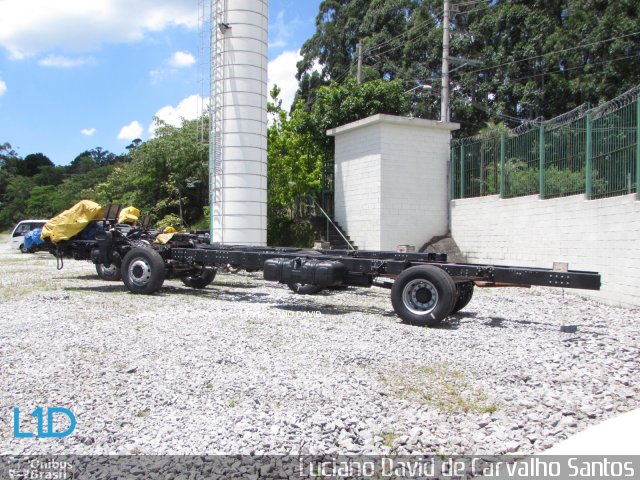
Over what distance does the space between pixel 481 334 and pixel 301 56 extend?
135 ft

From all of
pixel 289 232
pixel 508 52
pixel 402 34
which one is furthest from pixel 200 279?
pixel 402 34

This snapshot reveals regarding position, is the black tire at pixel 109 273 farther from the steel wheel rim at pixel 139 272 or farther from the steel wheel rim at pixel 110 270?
the steel wheel rim at pixel 139 272

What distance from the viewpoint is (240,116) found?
17250 mm

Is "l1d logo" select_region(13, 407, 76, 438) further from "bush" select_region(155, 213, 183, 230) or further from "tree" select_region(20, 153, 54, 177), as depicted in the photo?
"tree" select_region(20, 153, 54, 177)

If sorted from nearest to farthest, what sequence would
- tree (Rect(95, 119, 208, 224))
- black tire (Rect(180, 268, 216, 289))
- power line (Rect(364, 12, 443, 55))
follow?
black tire (Rect(180, 268, 216, 289)) → tree (Rect(95, 119, 208, 224)) → power line (Rect(364, 12, 443, 55))

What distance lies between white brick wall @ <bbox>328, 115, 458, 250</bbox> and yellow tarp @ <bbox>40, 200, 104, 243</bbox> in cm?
823

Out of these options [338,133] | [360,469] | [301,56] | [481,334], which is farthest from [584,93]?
[360,469]

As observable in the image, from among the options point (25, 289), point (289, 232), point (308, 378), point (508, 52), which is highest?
point (508, 52)

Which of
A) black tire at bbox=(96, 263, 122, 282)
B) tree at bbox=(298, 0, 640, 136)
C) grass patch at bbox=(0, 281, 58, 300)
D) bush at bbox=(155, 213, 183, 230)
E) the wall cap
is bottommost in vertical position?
grass patch at bbox=(0, 281, 58, 300)

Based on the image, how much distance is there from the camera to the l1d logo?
426 centimetres

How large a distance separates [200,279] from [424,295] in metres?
5.82

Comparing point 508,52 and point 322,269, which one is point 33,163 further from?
point 322,269

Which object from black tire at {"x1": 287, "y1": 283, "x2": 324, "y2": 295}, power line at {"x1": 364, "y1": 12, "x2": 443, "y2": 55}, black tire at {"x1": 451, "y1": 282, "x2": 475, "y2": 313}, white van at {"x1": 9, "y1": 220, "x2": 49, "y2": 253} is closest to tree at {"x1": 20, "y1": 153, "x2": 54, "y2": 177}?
white van at {"x1": 9, "y1": 220, "x2": 49, "y2": 253}

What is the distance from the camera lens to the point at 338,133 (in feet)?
64.0
